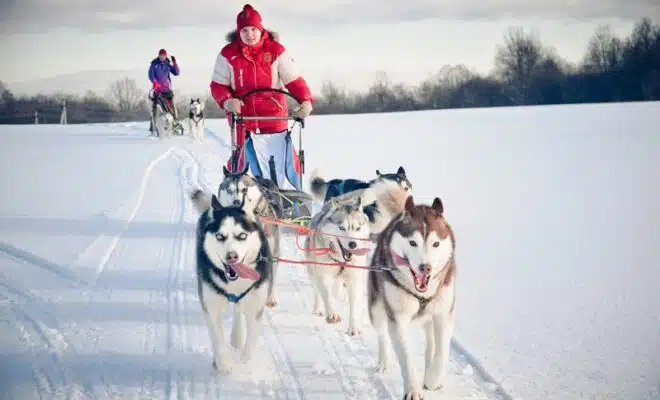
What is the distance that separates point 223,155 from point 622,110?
35.3ft

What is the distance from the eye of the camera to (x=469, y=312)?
339cm

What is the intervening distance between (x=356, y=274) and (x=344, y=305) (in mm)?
514

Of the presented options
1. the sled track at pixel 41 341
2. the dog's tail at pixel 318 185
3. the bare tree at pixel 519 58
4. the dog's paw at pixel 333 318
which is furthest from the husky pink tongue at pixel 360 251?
the bare tree at pixel 519 58

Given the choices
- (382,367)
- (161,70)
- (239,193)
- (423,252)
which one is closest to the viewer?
(423,252)

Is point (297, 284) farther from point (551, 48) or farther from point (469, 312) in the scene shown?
point (551, 48)

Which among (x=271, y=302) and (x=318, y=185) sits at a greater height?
(x=318, y=185)

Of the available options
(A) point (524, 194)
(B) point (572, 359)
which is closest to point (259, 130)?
(B) point (572, 359)

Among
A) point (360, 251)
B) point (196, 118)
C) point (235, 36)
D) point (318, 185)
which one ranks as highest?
point (235, 36)

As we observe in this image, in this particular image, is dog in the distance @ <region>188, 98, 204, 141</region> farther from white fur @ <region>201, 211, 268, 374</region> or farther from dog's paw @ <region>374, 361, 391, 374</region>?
dog's paw @ <region>374, 361, 391, 374</region>

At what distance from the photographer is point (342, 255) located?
11.0 ft

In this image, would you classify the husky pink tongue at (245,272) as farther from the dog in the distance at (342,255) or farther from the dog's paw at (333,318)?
the dog's paw at (333,318)

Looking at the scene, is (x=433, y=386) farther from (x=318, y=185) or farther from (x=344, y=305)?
(x=318, y=185)

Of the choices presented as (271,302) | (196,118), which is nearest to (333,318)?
(271,302)

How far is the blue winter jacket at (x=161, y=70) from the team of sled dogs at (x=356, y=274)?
969cm
